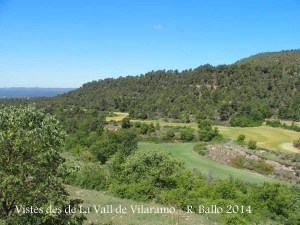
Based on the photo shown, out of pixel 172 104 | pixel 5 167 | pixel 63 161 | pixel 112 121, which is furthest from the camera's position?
pixel 172 104

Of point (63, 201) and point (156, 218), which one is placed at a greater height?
point (63, 201)

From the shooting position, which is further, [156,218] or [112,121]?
[112,121]

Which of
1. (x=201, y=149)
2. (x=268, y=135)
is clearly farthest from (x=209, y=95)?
(x=201, y=149)

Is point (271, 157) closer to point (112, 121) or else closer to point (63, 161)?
point (112, 121)

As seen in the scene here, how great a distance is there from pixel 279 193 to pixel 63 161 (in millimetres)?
26228

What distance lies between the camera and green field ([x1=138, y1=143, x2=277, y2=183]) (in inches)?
2355

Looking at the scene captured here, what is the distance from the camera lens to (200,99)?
12738 centimetres

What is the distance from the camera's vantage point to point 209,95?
12756cm

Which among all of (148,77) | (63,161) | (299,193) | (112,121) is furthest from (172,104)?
(63,161)

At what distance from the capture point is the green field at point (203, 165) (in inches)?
2355

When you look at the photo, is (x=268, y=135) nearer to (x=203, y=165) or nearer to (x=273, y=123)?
(x=273, y=123)

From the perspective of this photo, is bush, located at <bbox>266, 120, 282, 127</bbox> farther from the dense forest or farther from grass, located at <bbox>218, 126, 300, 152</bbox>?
the dense forest

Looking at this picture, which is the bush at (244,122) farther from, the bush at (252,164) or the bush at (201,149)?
the bush at (252,164)

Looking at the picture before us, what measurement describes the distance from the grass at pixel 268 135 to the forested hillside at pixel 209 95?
11.7m
